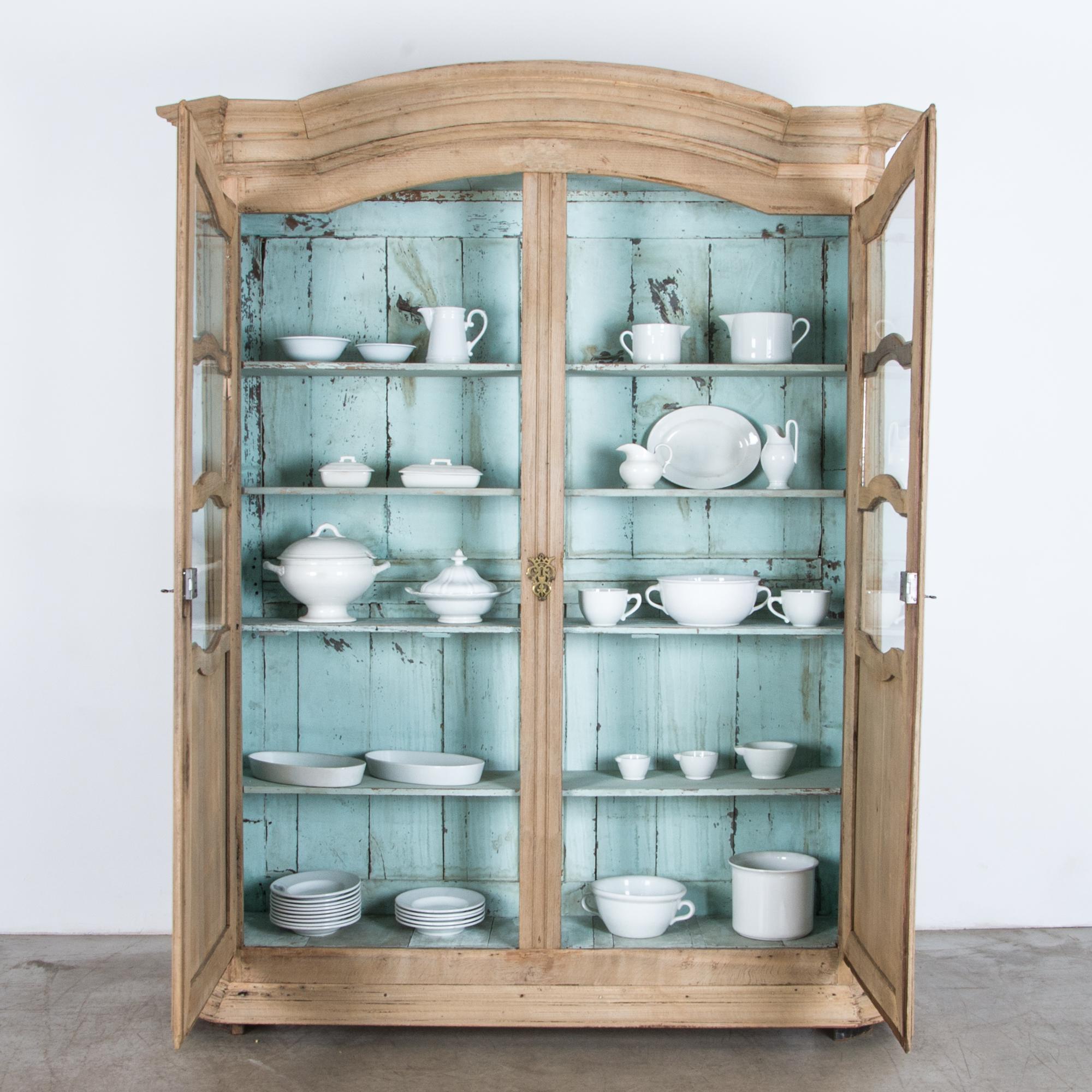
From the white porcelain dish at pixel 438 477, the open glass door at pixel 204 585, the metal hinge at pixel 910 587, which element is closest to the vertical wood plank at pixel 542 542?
the white porcelain dish at pixel 438 477

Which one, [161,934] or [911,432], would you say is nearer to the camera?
[911,432]

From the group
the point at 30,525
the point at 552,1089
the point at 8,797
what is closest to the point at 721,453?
the point at 552,1089

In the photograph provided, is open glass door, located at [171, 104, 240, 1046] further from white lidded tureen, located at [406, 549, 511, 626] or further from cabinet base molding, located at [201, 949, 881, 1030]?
white lidded tureen, located at [406, 549, 511, 626]

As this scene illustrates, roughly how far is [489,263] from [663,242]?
497 mm

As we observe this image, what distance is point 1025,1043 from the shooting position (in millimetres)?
2920

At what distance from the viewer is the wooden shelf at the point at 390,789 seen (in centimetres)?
296

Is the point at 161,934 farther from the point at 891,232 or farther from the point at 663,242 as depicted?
the point at 891,232

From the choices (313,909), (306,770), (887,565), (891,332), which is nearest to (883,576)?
(887,565)

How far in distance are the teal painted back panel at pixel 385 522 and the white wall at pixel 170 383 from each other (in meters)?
0.55

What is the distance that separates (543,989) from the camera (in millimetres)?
2893

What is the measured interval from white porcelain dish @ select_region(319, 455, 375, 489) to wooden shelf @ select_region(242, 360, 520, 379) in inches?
9.7

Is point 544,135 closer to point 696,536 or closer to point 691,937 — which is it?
point 696,536

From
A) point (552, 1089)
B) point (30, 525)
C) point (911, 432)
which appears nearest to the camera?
point (911, 432)

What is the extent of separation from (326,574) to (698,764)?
112 cm
